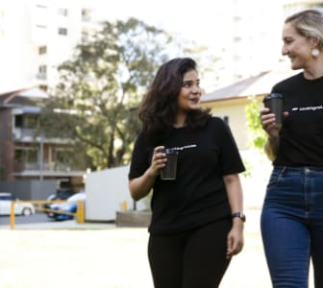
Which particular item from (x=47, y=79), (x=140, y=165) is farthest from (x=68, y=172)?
(x=140, y=165)

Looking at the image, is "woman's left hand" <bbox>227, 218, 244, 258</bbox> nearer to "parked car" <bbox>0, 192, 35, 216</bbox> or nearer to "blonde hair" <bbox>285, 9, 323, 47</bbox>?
"blonde hair" <bbox>285, 9, 323, 47</bbox>

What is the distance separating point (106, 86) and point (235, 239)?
39693 millimetres

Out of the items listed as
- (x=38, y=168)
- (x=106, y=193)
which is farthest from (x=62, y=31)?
(x=106, y=193)

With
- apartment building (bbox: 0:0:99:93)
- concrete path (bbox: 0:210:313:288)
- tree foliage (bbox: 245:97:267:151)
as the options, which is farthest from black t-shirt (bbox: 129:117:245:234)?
apartment building (bbox: 0:0:99:93)

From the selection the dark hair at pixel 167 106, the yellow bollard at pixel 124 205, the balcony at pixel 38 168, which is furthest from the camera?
the balcony at pixel 38 168

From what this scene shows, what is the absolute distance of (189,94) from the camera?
153 inches

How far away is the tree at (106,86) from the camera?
42.6 m

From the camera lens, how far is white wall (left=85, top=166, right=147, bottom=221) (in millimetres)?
31953

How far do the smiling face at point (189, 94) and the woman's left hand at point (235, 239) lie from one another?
68cm

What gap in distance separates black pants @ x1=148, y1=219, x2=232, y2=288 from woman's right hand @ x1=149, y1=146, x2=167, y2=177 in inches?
14.4

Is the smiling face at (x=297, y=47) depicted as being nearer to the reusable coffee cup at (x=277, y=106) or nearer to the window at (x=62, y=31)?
the reusable coffee cup at (x=277, y=106)

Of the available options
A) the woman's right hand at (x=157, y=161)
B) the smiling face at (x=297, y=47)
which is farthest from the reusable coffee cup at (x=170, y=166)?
the smiling face at (x=297, y=47)

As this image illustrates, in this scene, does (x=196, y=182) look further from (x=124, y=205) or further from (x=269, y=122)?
(x=124, y=205)

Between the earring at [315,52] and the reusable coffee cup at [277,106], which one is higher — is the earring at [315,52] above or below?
above
